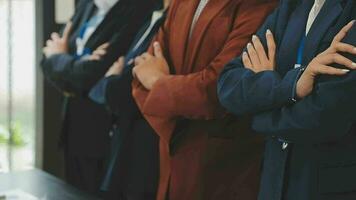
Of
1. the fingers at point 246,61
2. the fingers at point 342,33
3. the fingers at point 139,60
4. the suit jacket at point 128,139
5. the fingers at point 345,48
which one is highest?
the fingers at point 342,33

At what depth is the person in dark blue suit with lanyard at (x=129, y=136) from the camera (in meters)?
→ 2.42

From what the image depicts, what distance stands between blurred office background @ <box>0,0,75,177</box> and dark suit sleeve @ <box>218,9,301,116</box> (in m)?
2.47

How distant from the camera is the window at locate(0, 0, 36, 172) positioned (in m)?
4.08

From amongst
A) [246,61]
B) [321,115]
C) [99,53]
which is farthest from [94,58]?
[321,115]

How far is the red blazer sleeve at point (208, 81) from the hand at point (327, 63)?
51cm

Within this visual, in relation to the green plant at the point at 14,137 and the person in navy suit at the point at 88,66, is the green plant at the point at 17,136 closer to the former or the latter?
the green plant at the point at 14,137

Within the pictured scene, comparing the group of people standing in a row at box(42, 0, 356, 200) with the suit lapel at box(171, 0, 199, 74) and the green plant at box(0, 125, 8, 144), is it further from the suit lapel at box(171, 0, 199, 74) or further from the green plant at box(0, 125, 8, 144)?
the green plant at box(0, 125, 8, 144)

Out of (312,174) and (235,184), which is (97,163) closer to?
(235,184)

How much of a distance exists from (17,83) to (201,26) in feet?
8.09

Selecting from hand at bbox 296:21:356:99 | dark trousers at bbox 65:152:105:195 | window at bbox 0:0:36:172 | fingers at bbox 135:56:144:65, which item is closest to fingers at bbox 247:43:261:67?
hand at bbox 296:21:356:99

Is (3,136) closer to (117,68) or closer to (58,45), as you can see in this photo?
(58,45)

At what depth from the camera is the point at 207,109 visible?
200cm

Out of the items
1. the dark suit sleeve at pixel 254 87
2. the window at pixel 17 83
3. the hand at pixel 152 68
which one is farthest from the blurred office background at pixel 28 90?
the dark suit sleeve at pixel 254 87

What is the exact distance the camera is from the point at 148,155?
2.42 m
